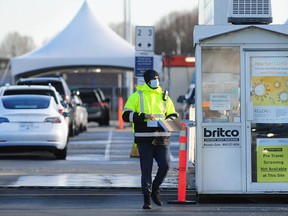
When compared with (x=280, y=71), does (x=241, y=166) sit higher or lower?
lower

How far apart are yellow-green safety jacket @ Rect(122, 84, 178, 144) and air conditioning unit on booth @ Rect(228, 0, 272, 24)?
1884 millimetres

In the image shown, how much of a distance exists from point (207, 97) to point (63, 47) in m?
29.5

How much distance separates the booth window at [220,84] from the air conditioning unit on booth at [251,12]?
563 mm

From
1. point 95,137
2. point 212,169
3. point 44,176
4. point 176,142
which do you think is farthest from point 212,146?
point 95,137

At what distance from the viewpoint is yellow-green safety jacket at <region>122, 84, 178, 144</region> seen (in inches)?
506

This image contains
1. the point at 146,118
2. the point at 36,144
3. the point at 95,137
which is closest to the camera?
the point at 146,118

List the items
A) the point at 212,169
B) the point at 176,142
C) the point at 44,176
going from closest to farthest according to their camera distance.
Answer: the point at 212,169 < the point at 44,176 < the point at 176,142

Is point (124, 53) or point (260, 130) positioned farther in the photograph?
point (124, 53)

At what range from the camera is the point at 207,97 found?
13.8 metres

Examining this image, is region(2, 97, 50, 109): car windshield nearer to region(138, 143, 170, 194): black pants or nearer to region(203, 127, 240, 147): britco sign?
region(203, 127, 240, 147): britco sign

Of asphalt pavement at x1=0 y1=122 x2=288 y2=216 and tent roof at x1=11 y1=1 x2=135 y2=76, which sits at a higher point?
tent roof at x1=11 y1=1 x2=135 y2=76

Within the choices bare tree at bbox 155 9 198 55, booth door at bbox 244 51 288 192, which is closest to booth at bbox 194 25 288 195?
booth door at bbox 244 51 288 192

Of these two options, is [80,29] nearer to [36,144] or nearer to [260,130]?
[36,144]

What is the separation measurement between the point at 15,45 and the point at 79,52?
10116 cm
